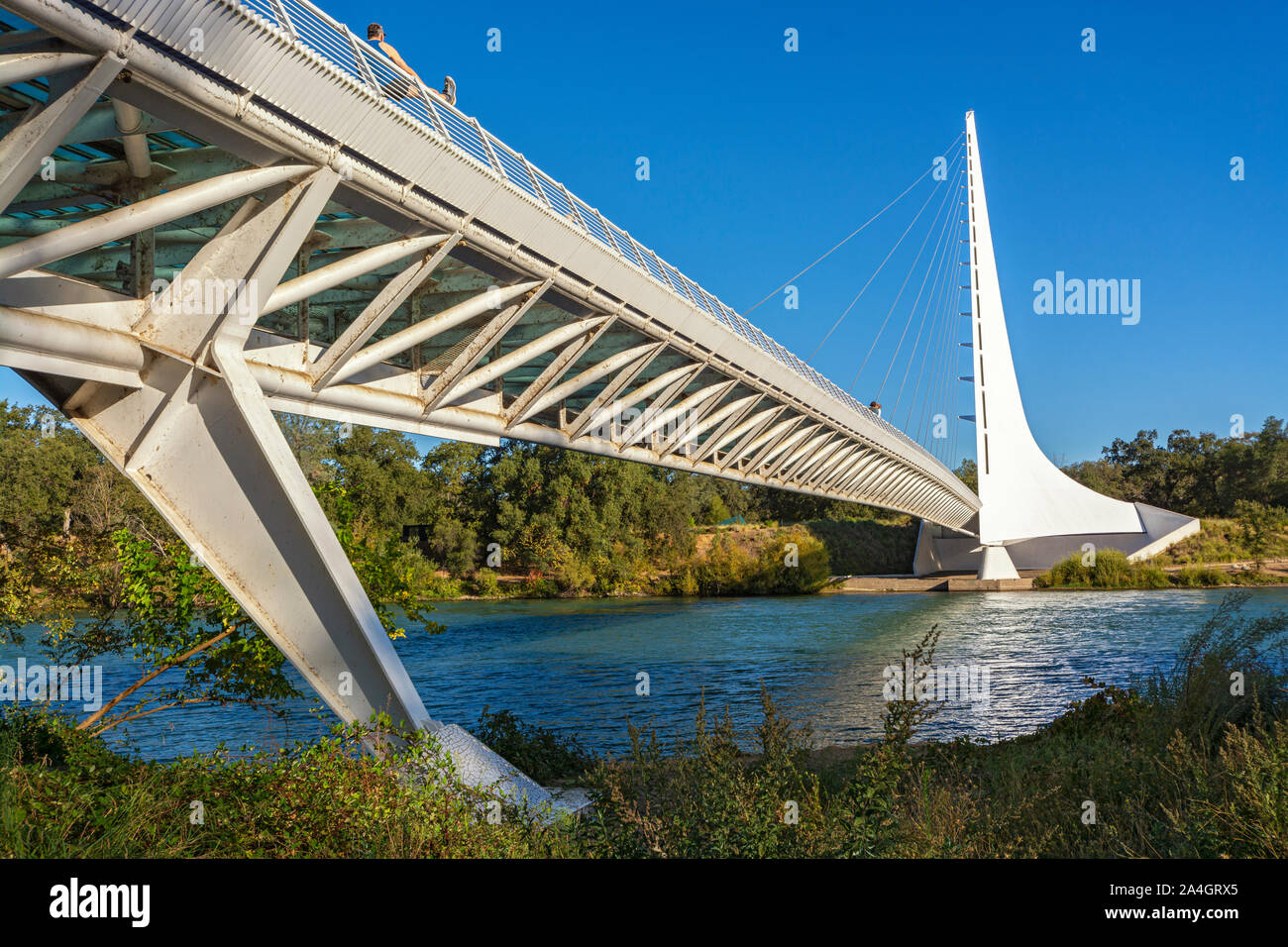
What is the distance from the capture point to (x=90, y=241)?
5250 millimetres

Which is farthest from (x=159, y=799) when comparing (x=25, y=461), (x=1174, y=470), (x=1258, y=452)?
(x=1174, y=470)

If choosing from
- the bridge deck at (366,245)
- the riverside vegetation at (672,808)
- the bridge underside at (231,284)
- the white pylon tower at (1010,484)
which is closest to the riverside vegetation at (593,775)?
the riverside vegetation at (672,808)

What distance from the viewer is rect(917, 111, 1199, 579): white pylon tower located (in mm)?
43469

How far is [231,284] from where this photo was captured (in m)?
6.42

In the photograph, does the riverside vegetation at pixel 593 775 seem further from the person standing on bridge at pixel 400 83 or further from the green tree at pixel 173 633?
the person standing on bridge at pixel 400 83

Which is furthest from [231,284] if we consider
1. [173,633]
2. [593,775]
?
[173,633]

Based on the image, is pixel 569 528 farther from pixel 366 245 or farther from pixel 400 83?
pixel 400 83

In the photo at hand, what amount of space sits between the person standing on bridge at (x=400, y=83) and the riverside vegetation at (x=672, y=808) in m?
5.02

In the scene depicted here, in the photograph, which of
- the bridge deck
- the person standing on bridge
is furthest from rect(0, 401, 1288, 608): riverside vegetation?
the person standing on bridge

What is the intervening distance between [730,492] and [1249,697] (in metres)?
73.4

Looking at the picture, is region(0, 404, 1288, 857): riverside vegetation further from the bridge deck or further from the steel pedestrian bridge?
the bridge deck

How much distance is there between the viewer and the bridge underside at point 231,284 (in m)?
5.18

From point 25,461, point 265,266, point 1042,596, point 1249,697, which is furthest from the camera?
point 1042,596

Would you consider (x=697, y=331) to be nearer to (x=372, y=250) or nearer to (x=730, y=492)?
(x=372, y=250)
